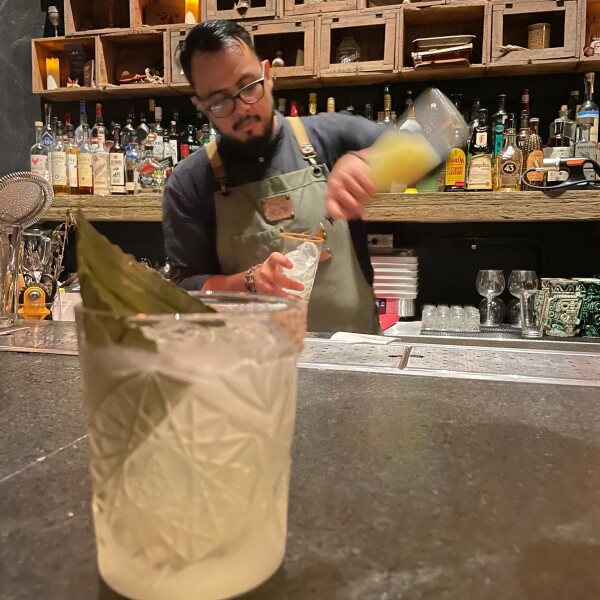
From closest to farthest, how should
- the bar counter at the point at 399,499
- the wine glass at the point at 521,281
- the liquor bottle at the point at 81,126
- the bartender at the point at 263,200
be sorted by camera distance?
the bar counter at the point at 399,499
the bartender at the point at 263,200
the wine glass at the point at 521,281
the liquor bottle at the point at 81,126

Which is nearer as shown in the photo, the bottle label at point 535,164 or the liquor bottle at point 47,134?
the bottle label at point 535,164

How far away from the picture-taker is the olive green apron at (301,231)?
167 centimetres

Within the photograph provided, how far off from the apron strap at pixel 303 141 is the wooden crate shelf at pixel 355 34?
0.56 m

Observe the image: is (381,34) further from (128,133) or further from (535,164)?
(128,133)

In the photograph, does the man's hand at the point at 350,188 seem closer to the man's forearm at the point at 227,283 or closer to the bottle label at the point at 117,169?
the man's forearm at the point at 227,283

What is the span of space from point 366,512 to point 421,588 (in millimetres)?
83

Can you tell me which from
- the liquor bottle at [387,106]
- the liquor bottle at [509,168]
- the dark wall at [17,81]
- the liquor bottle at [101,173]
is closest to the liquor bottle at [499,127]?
the liquor bottle at [509,168]

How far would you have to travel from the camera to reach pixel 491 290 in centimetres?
214

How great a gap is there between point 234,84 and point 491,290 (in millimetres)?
1176

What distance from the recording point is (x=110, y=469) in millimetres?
265

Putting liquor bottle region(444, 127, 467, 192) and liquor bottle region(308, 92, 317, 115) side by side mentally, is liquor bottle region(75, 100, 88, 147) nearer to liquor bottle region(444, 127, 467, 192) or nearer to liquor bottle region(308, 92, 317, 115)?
liquor bottle region(308, 92, 317, 115)

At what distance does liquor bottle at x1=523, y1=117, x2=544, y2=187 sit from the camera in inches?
78.5

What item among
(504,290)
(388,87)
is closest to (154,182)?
(388,87)

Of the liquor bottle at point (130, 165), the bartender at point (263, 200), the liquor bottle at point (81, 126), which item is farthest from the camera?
the liquor bottle at point (81, 126)
